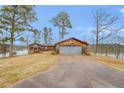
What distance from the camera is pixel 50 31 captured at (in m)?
66.1

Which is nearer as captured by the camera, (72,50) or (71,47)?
(72,50)

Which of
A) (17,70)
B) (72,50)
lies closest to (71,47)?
(72,50)

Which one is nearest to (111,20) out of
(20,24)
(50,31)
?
(20,24)

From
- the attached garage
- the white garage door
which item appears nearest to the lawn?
the white garage door

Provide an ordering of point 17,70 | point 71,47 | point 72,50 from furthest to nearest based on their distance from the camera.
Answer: point 71,47 → point 72,50 → point 17,70

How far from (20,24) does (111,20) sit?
16.7 metres

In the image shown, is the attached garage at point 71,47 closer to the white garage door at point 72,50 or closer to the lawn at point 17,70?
the white garage door at point 72,50

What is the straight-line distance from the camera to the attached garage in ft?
111

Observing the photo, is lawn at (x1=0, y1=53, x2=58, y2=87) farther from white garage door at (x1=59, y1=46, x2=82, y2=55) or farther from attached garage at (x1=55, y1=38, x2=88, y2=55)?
attached garage at (x1=55, y1=38, x2=88, y2=55)

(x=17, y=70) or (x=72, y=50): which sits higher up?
(x=72, y=50)

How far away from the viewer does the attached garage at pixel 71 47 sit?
3384 centimetres

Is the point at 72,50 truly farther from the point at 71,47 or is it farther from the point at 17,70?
the point at 17,70

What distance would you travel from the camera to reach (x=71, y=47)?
34.0m

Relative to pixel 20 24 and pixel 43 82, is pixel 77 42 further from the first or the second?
pixel 43 82
